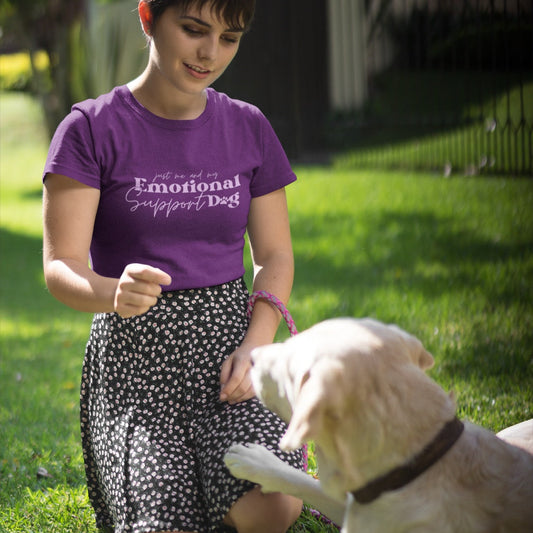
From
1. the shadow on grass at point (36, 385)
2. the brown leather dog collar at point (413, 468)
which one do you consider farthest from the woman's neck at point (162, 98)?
the shadow on grass at point (36, 385)

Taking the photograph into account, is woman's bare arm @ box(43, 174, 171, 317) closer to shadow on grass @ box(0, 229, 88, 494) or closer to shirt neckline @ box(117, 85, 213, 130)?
shirt neckline @ box(117, 85, 213, 130)

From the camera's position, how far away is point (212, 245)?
2846 mm

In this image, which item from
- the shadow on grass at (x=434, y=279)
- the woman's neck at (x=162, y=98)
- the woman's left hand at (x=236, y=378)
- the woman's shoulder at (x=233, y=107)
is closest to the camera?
the woman's left hand at (x=236, y=378)

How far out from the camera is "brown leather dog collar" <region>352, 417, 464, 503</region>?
2010 millimetres

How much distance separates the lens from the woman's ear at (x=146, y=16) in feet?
8.97

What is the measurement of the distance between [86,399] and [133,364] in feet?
1.05

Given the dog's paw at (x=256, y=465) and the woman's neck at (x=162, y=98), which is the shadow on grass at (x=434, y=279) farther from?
the woman's neck at (x=162, y=98)

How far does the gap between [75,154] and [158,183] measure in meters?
0.30

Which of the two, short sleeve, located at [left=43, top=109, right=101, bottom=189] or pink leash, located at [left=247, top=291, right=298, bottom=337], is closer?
short sleeve, located at [left=43, top=109, right=101, bottom=189]

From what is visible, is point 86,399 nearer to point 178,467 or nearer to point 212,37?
point 178,467

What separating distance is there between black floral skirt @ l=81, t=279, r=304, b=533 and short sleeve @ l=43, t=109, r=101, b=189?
1.67 feet

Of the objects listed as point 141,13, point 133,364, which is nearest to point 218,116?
point 141,13

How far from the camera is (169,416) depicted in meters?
2.70

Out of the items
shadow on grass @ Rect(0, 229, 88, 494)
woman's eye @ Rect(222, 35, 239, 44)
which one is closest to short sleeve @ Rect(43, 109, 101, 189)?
woman's eye @ Rect(222, 35, 239, 44)
